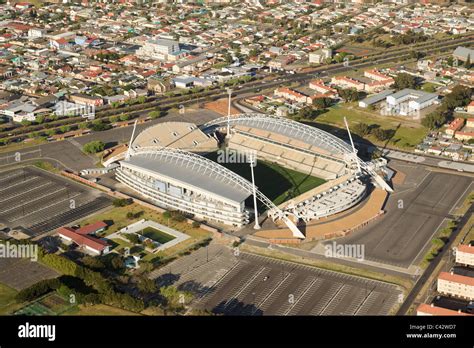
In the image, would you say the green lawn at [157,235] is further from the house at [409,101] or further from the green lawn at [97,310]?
the house at [409,101]

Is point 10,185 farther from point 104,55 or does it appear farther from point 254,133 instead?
point 104,55

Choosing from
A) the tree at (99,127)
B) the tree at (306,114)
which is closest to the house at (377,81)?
the tree at (306,114)

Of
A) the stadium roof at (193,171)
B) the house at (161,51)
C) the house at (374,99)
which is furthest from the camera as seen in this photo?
the house at (161,51)

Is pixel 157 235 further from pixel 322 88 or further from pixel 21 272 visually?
pixel 322 88

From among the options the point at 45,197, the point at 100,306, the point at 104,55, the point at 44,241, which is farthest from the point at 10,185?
the point at 104,55

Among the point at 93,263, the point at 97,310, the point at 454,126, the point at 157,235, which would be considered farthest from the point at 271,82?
the point at 97,310

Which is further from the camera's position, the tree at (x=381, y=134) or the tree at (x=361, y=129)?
the tree at (x=361, y=129)

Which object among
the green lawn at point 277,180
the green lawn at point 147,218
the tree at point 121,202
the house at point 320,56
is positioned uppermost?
the house at point 320,56
